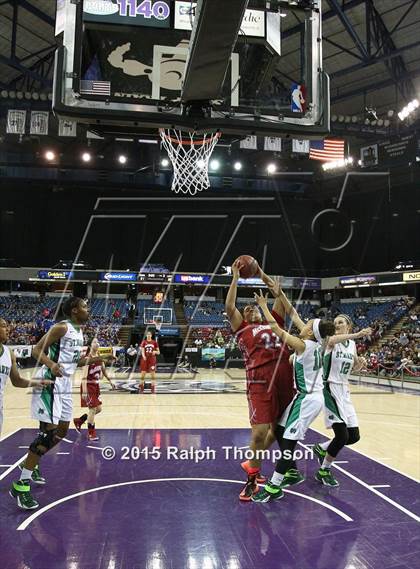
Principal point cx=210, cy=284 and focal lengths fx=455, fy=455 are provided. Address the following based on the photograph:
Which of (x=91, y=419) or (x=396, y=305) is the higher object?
(x=396, y=305)

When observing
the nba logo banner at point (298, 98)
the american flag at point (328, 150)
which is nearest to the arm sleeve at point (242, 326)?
the nba logo banner at point (298, 98)

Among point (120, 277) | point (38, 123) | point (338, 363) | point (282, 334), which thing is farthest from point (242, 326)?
point (120, 277)

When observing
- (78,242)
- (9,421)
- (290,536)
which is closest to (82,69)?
(290,536)

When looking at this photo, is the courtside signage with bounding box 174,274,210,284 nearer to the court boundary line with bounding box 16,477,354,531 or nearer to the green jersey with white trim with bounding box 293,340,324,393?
the court boundary line with bounding box 16,477,354,531

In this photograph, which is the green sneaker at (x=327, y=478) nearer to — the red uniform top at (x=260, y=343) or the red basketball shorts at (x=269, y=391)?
the red basketball shorts at (x=269, y=391)

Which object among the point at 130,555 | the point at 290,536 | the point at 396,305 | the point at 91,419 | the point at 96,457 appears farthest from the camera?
the point at 396,305

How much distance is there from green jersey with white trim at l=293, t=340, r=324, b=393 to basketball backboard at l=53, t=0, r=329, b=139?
207 cm

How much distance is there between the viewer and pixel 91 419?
23.0ft

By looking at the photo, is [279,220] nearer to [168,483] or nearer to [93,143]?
[93,143]

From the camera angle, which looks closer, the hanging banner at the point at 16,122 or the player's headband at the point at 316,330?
the player's headband at the point at 316,330

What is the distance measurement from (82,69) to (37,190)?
97.1 feet

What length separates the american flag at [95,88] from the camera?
148 inches

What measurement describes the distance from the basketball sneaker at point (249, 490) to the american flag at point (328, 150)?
16329mm

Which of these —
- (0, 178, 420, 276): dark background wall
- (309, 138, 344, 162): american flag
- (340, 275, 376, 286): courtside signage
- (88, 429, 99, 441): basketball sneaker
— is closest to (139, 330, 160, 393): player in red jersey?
(88, 429, 99, 441): basketball sneaker
